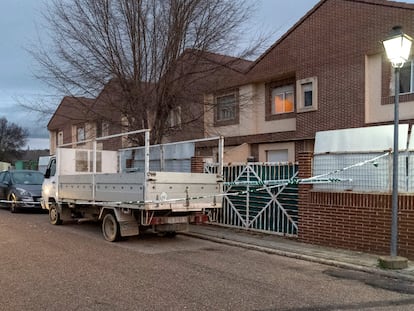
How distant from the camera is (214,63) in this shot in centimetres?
1569

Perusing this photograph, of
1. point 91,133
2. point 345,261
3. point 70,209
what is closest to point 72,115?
point 91,133

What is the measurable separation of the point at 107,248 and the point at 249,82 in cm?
1261

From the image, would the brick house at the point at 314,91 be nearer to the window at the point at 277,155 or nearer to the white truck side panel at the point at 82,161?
the window at the point at 277,155

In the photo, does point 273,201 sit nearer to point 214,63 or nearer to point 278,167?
point 278,167

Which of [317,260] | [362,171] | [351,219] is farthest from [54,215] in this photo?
[362,171]

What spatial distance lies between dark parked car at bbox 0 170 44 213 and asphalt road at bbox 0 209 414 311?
23.4ft

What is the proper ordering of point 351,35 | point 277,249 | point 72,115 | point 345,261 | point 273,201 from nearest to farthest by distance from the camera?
point 345,261, point 277,249, point 273,201, point 351,35, point 72,115

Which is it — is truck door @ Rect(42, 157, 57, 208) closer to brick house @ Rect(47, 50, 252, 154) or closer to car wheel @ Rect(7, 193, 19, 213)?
brick house @ Rect(47, 50, 252, 154)

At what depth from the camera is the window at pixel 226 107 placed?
1864 centimetres

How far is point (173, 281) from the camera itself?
22.7ft

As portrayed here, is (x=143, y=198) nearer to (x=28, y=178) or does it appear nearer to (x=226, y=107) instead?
(x=226, y=107)

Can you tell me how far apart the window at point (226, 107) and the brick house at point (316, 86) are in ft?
0.14

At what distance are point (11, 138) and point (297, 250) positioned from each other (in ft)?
269

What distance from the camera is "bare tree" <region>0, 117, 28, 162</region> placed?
262 ft
